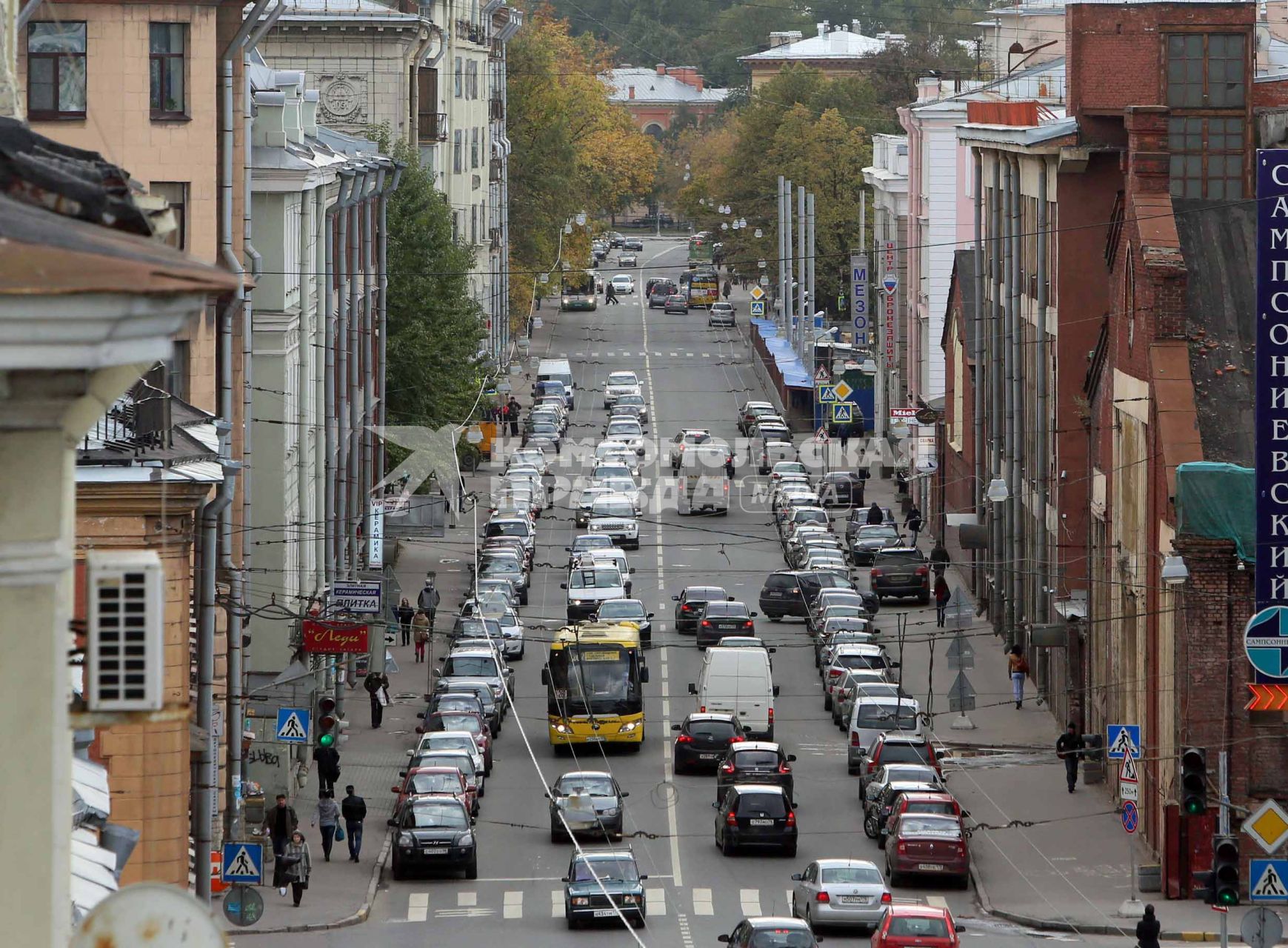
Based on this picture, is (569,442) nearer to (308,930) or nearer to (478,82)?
(478,82)

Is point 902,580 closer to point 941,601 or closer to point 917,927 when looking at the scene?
point 941,601

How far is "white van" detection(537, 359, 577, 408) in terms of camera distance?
105 meters

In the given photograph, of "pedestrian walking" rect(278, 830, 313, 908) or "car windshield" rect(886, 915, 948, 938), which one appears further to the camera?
"pedestrian walking" rect(278, 830, 313, 908)

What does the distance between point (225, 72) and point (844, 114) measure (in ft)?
348

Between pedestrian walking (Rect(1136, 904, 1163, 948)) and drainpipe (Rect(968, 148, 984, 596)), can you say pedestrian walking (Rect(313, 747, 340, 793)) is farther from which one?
drainpipe (Rect(968, 148, 984, 596))

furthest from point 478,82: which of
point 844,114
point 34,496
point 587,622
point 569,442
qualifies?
point 34,496

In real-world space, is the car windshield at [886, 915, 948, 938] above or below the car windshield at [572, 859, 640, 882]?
above

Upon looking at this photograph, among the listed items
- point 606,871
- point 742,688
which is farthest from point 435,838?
point 742,688

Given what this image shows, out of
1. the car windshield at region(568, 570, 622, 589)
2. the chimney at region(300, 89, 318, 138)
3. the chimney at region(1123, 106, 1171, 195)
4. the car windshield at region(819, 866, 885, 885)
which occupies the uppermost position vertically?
the chimney at region(300, 89, 318, 138)

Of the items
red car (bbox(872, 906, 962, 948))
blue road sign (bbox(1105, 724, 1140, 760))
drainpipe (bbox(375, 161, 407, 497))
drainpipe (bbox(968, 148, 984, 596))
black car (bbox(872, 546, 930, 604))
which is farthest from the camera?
black car (bbox(872, 546, 930, 604))

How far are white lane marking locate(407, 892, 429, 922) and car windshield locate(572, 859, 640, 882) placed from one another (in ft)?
8.10

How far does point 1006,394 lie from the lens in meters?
55.0

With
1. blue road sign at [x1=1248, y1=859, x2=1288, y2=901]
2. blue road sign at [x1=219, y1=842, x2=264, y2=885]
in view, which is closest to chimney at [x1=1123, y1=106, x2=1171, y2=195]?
blue road sign at [x1=1248, y1=859, x2=1288, y2=901]

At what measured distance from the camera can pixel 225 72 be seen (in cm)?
3262
